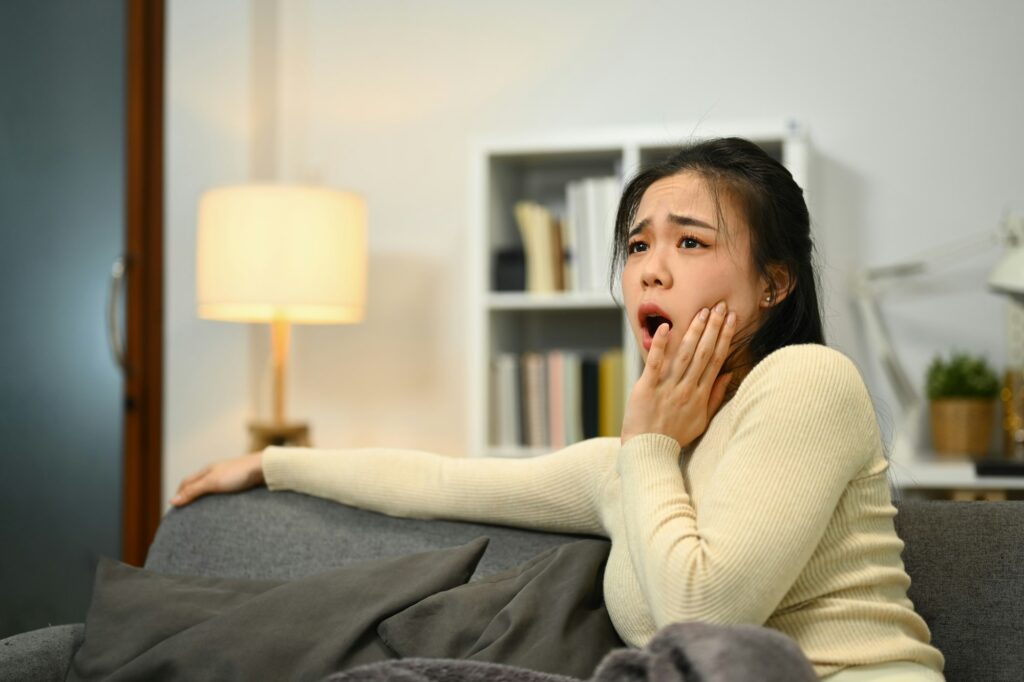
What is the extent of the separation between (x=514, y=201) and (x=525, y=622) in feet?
6.84

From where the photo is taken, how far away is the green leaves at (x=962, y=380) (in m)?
2.72

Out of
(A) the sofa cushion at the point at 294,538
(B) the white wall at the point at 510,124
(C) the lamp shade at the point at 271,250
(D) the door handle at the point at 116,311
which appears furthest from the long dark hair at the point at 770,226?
(D) the door handle at the point at 116,311

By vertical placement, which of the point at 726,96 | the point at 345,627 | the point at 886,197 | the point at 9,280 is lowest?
the point at 345,627

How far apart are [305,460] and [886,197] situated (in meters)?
2.04

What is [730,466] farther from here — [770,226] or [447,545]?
[447,545]

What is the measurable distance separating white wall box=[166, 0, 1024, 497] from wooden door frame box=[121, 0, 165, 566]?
0.05 meters

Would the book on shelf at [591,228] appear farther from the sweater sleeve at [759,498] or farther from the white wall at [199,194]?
the sweater sleeve at [759,498]

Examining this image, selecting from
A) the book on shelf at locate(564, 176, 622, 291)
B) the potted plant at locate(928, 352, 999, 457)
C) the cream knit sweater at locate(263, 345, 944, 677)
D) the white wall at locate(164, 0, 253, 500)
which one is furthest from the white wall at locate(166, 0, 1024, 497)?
the cream knit sweater at locate(263, 345, 944, 677)

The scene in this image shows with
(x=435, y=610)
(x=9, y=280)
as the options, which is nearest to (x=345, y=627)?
(x=435, y=610)

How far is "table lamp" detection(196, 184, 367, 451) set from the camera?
2.68m

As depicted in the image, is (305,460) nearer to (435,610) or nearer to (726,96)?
(435,610)

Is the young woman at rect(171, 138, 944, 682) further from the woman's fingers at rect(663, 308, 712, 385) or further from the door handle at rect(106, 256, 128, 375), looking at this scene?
the door handle at rect(106, 256, 128, 375)

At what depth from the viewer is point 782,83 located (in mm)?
3072

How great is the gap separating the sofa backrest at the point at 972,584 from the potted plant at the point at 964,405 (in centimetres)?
147
